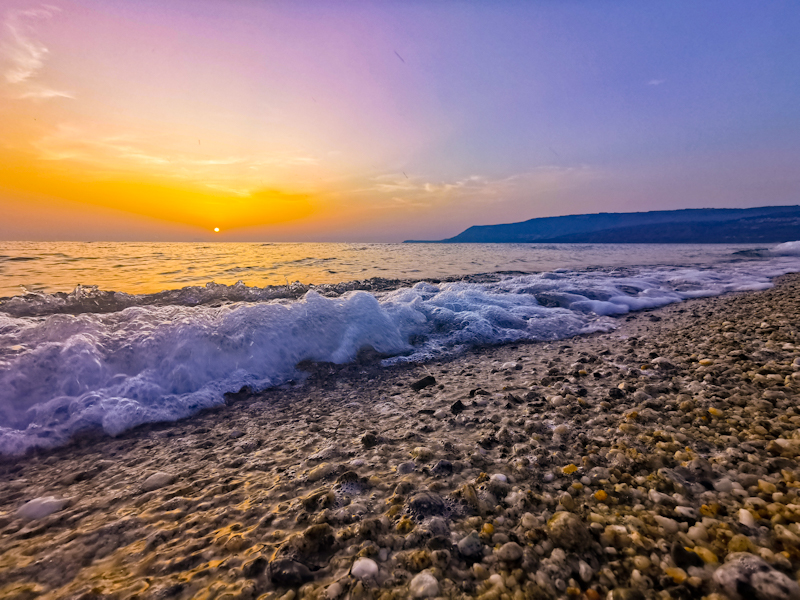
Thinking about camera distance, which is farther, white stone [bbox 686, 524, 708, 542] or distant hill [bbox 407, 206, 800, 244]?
distant hill [bbox 407, 206, 800, 244]

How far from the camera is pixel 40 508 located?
2461 mm

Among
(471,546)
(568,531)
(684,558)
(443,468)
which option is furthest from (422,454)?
(684,558)

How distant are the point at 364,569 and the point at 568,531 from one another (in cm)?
110

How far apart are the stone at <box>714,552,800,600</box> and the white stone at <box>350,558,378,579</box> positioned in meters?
1.50

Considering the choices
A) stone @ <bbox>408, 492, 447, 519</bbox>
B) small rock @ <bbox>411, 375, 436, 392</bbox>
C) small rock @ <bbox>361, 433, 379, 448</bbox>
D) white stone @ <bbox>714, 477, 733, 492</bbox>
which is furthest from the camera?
small rock @ <bbox>411, 375, 436, 392</bbox>

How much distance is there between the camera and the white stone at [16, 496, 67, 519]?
2414 mm

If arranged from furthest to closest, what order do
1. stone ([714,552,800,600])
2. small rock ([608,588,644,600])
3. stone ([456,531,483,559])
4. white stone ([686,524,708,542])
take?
stone ([456,531,483,559])
white stone ([686,524,708,542])
small rock ([608,588,644,600])
stone ([714,552,800,600])

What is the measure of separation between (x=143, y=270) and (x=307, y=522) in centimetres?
1900

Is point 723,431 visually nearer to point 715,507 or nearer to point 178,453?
point 715,507

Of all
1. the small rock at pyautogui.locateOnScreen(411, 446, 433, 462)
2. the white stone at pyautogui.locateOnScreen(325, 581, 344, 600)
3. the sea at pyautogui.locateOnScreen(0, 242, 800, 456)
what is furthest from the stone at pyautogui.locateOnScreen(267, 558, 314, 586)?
the sea at pyautogui.locateOnScreen(0, 242, 800, 456)

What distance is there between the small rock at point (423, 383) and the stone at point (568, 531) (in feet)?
9.49

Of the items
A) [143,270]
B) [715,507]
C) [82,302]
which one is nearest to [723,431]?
[715,507]

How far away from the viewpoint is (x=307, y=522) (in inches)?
82.6

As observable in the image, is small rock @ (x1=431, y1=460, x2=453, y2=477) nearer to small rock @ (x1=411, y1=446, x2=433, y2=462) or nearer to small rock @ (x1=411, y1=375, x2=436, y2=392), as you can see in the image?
small rock @ (x1=411, y1=446, x2=433, y2=462)
